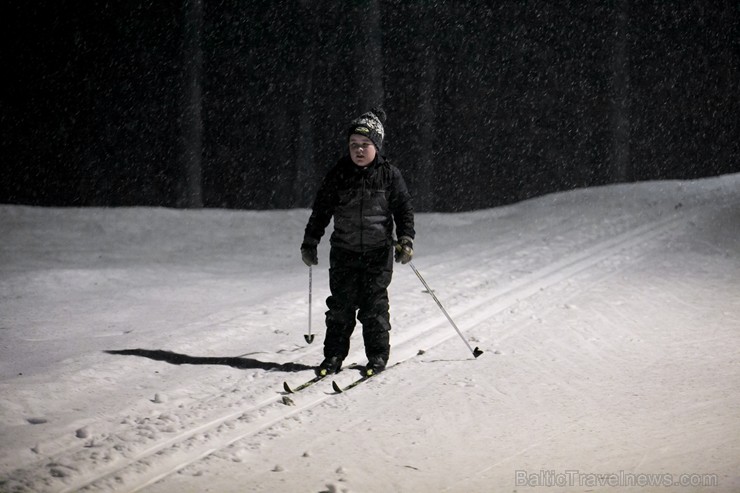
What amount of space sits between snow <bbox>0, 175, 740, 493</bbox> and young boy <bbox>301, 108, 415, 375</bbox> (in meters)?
0.29

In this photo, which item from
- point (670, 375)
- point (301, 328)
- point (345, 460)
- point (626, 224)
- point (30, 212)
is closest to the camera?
point (345, 460)

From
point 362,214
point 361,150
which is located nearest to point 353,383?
point 362,214

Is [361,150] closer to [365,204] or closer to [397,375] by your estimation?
[365,204]

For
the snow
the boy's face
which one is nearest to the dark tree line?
the snow

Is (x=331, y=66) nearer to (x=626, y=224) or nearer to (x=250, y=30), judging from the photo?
(x=250, y=30)

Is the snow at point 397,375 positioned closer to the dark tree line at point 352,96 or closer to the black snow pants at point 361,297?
the black snow pants at point 361,297

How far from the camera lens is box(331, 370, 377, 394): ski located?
4734 mm

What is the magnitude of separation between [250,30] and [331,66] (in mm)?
1972

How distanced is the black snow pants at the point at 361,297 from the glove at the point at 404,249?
0.08m

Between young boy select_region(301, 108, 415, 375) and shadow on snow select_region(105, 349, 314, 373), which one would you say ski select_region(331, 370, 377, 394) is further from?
shadow on snow select_region(105, 349, 314, 373)

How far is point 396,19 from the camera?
1792 centimetres

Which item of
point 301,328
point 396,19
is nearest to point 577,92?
point 396,19

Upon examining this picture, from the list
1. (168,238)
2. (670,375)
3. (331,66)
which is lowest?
(168,238)

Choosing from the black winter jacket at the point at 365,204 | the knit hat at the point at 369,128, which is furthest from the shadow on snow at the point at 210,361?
the knit hat at the point at 369,128
